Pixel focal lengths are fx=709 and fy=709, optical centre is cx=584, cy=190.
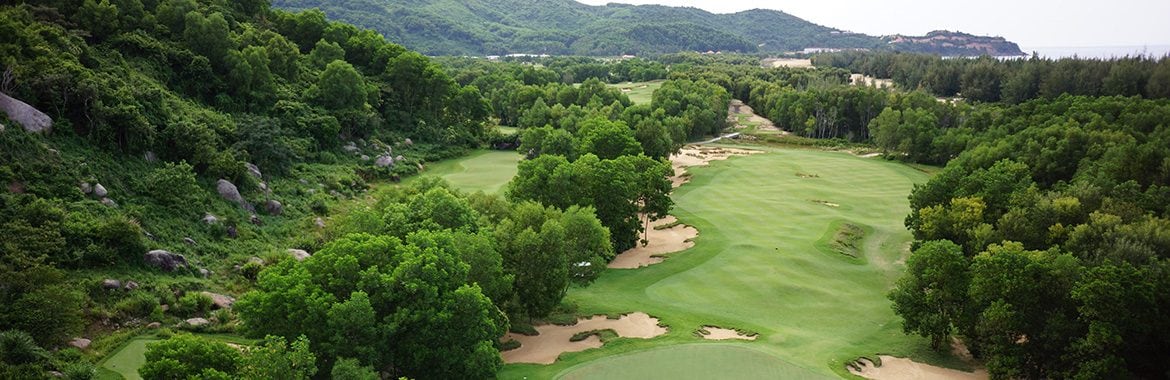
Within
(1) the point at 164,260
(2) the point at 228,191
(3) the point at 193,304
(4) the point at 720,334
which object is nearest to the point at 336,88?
(2) the point at 228,191

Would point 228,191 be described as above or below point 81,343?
above

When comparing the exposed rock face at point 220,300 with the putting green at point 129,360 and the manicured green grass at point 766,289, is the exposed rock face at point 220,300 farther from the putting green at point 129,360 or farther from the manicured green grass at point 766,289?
the manicured green grass at point 766,289

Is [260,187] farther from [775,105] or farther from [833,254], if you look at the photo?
[775,105]

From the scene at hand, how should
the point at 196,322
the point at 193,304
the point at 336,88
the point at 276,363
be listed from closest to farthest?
the point at 276,363 → the point at 196,322 → the point at 193,304 → the point at 336,88

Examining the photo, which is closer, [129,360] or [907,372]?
[129,360]

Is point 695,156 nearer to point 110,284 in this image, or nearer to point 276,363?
point 110,284

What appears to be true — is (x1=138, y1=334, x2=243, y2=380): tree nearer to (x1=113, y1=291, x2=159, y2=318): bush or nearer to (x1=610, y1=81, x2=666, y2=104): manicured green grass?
(x1=113, y1=291, x2=159, y2=318): bush

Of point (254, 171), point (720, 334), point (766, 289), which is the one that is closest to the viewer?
point (720, 334)
